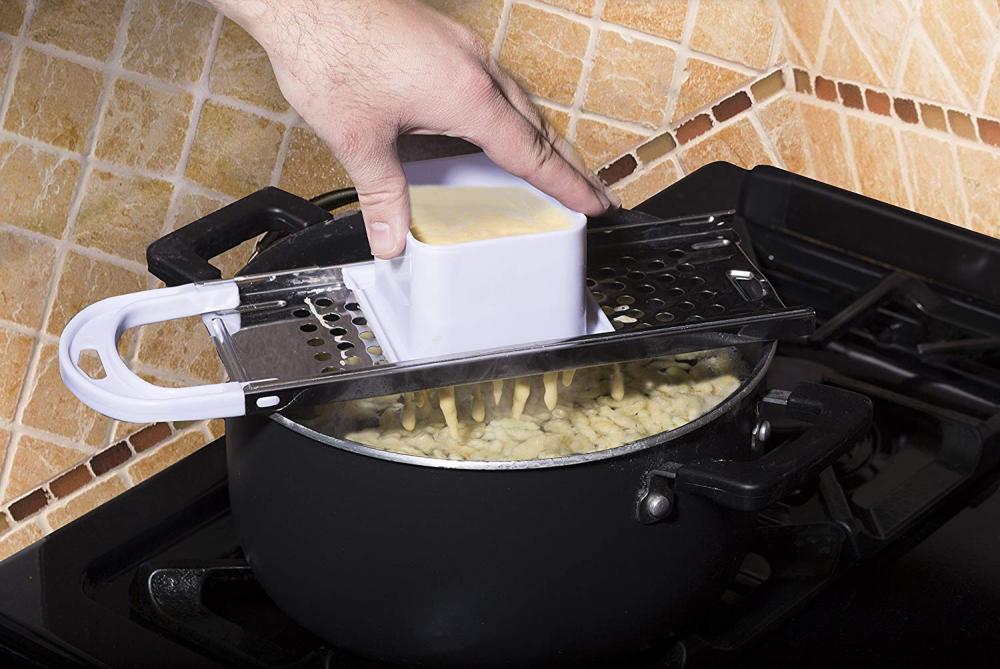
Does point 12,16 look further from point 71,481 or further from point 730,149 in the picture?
point 730,149

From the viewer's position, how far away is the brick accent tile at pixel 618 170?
1.33m

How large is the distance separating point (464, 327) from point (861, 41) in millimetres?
674

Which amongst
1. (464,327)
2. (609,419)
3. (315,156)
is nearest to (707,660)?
(609,419)

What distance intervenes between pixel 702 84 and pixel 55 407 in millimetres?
732

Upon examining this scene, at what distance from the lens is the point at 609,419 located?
815mm

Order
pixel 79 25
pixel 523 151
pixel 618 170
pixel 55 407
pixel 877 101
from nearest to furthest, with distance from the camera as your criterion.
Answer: pixel 523 151 < pixel 79 25 < pixel 55 407 < pixel 877 101 < pixel 618 170

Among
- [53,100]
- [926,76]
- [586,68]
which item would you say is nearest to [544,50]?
[586,68]

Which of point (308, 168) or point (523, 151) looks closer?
point (523, 151)

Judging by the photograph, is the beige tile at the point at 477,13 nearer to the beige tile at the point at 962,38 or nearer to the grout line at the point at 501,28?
the grout line at the point at 501,28

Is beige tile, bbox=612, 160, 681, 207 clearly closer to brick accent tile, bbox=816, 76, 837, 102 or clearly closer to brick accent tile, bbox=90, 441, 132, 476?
brick accent tile, bbox=816, 76, 837, 102

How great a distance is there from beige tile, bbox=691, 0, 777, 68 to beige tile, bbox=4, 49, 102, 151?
61cm

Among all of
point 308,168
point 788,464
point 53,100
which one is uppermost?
point 53,100

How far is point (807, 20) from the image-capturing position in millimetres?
1278

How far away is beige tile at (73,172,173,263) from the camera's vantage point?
107cm
